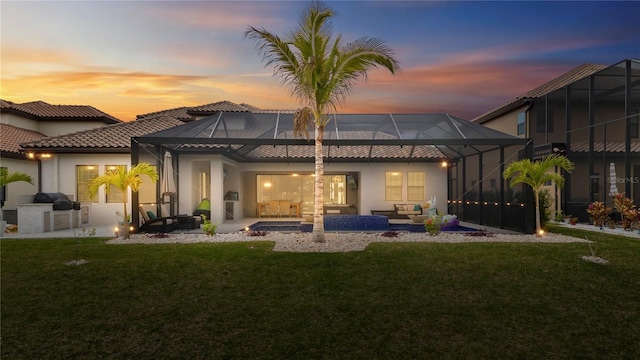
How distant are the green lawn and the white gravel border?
44.1 inches

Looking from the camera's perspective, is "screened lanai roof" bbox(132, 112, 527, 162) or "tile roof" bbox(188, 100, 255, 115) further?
"tile roof" bbox(188, 100, 255, 115)

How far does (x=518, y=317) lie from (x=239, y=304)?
4246 mm

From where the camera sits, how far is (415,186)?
757 inches

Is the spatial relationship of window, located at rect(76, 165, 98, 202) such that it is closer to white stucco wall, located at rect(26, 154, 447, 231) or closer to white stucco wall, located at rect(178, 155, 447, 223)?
white stucco wall, located at rect(26, 154, 447, 231)

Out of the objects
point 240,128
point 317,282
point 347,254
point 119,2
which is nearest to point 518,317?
point 317,282

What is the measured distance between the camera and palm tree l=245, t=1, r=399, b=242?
31.5ft

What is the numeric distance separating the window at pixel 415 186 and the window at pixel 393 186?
479 mm

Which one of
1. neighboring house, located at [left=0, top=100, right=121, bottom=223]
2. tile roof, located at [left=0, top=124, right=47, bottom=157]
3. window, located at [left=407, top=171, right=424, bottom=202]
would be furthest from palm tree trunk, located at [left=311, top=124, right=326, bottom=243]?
tile roof, located at [left=0, top=124, right=47, bottom=157]

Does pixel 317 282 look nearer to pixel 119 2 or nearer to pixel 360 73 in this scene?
pixel 360 73

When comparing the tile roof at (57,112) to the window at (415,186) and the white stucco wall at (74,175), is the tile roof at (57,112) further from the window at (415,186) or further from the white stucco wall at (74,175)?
the window at (415,186)

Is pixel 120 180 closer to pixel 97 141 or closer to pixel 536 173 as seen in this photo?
pixel 97 141

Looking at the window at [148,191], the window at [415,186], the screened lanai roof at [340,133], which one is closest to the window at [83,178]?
the window at [148,191]

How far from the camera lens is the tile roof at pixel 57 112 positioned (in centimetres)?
2223

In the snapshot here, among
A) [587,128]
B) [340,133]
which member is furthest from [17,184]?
[587,128]
